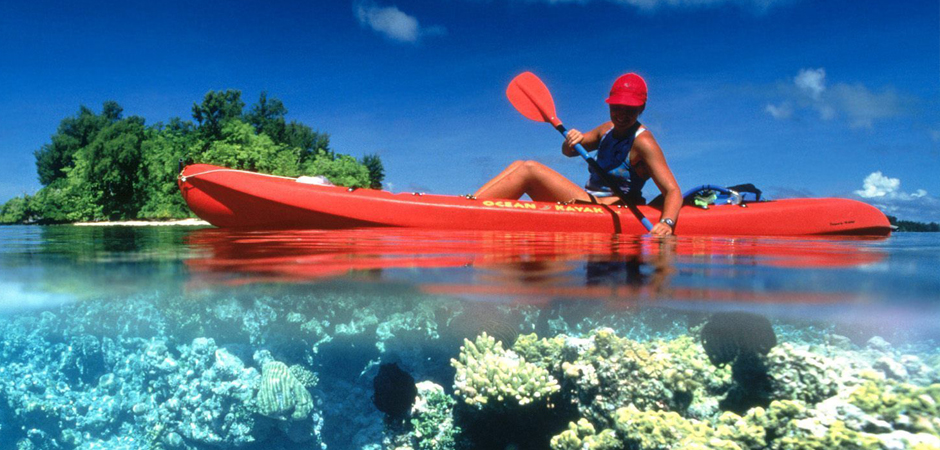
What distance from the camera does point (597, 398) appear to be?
578 centimetres

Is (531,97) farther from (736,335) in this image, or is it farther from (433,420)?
(433,420)

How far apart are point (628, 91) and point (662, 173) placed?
2.98ft

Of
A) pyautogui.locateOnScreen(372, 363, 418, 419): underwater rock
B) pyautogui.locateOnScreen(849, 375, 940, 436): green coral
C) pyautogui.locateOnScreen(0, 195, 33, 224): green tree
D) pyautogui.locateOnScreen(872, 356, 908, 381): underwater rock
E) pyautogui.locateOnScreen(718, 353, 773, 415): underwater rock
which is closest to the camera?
pyautogui.locateOnScreen(849, 375, 940, 436): green coral

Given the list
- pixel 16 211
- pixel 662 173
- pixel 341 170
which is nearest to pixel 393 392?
pixel 662 173

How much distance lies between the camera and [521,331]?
8250 millimetres

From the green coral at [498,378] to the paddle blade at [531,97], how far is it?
10.9ft

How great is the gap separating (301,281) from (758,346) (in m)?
4.54

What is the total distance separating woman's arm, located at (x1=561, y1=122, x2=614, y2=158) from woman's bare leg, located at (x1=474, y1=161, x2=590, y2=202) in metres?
0.46

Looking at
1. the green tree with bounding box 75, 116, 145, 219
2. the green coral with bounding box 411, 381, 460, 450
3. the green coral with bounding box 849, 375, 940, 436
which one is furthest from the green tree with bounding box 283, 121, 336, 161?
the green coral with bounding box 849, 375, 940, 436

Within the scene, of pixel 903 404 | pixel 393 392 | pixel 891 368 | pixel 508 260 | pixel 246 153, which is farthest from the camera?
pixel 246 153

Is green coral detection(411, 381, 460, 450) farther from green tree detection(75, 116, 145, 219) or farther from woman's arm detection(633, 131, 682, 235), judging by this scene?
green tree detection(75, 116, 145, 219)

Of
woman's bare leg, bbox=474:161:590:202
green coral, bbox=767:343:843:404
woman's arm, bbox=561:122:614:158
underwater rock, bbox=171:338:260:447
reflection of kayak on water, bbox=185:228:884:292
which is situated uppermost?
woman's arm, bbox=561:122:614:158

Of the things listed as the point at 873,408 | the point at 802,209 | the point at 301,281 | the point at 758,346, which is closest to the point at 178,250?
the point at 301,281

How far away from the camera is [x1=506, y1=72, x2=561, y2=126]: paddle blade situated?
6918mm
